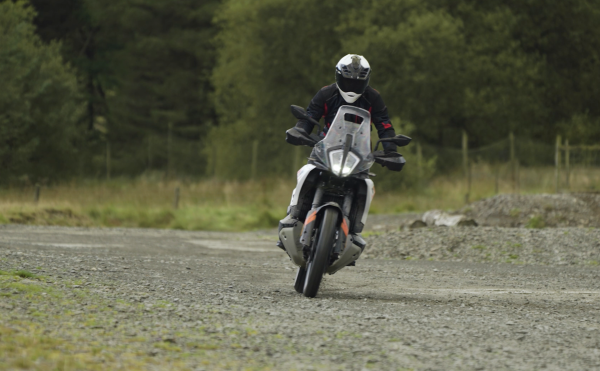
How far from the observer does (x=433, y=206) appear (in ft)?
95.2

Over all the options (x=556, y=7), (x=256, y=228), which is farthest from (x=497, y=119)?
(x=256, y=228)

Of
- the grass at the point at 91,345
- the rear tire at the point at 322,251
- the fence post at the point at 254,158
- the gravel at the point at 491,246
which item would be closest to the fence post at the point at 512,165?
the fence post at the point at 254,158

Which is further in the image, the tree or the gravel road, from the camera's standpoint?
the tree

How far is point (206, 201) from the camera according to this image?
28.5 metres

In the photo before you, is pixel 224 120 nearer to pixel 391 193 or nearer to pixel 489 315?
pixel 391 193

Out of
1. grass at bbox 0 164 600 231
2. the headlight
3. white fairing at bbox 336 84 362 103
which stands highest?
white fairing at bbox 336 84 362 103

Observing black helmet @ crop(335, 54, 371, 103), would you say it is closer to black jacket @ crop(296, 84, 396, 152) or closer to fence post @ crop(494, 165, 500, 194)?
black jacket @ crop(296, 84, 396, 152)

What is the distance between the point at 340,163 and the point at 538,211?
47.4ft

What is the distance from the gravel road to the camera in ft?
15.8

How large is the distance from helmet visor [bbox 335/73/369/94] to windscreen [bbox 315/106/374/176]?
0.65 feet

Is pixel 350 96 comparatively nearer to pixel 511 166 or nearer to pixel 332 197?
pixel 332 197

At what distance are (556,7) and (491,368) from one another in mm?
47559

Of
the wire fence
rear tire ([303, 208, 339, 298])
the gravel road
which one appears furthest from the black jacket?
the wire fence

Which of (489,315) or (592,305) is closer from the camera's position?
(489,315)
